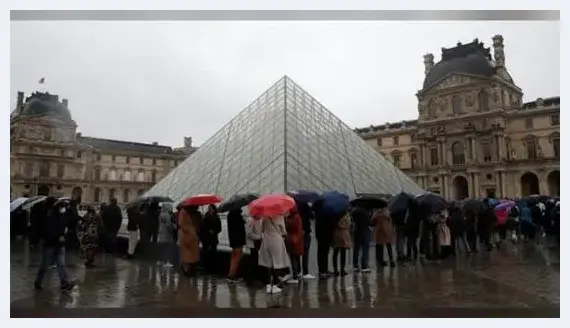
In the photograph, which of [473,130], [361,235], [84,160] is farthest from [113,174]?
[361,235]

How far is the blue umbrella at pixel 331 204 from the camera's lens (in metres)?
6.25

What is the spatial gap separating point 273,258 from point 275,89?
10.3 meters

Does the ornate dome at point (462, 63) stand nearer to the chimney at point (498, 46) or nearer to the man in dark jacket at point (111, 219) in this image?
the chimney at point (498, 46)

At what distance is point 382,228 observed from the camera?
714cm

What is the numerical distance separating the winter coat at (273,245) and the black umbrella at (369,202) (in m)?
1.86

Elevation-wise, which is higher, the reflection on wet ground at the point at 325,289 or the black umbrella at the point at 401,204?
the black umbrella at the point at 401,204

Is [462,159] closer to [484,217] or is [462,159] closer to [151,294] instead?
[484,217]

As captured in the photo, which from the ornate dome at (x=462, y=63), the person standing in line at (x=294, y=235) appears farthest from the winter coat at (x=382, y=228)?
the ornate dome at (x=462, y=63)

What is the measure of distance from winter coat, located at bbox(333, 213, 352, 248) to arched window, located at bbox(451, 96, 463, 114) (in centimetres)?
3488

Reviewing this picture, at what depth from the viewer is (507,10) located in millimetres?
5496

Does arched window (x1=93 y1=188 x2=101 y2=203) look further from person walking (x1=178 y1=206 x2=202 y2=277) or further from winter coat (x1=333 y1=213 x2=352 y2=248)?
winter coat (x1=333 y1=213 x2=352 y2=248)

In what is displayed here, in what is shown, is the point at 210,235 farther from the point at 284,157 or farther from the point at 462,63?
the point at 462,63

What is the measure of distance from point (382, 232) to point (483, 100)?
33.7 meters

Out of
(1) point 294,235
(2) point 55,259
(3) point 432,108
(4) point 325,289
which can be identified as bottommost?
(4) point 325,289
